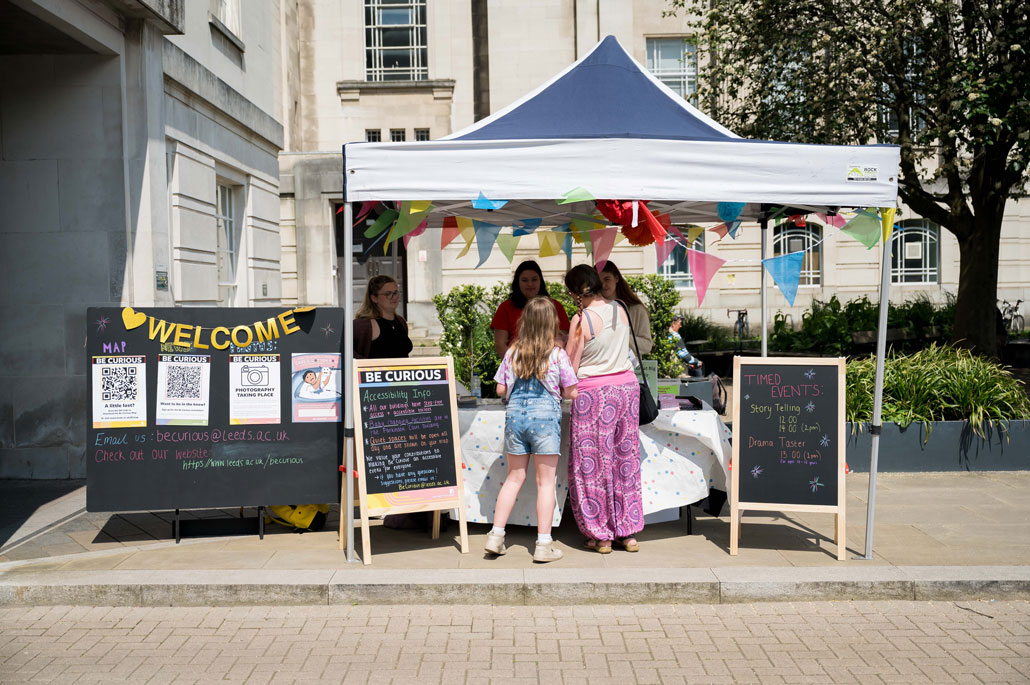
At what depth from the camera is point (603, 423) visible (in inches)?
238

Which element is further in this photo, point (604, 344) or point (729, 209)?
point (729, 209)

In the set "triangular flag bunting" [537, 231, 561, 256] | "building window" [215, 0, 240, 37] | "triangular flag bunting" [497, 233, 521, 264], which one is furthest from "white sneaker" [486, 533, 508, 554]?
"building window" [215, 0, 240, 37]

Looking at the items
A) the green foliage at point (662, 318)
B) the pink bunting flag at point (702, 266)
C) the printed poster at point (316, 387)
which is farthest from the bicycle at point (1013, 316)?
the printed poster at point (316, 387)

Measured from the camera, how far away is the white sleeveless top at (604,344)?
5.97 m

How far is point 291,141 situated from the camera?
2583 cm

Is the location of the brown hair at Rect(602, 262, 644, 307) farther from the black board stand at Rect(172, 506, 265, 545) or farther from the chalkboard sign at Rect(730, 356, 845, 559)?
the black board stand at Rect(172, 506, 265, 545)

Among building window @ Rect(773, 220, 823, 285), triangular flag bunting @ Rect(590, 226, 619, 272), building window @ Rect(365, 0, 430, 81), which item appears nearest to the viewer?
triangular flag bunting @ Rect(590, 226, 619, 272)

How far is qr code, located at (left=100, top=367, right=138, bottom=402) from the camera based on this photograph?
6.24 meters

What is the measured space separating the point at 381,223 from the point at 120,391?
2242 millimetres

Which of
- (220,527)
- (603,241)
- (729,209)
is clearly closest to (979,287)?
(603,241)

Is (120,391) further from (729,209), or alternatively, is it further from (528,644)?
(729,209)

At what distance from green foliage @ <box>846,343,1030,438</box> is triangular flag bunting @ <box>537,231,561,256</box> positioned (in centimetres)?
312

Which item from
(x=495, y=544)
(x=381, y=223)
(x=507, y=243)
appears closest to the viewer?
(x=495, y=544)

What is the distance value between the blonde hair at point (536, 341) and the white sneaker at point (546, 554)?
3.51ft
